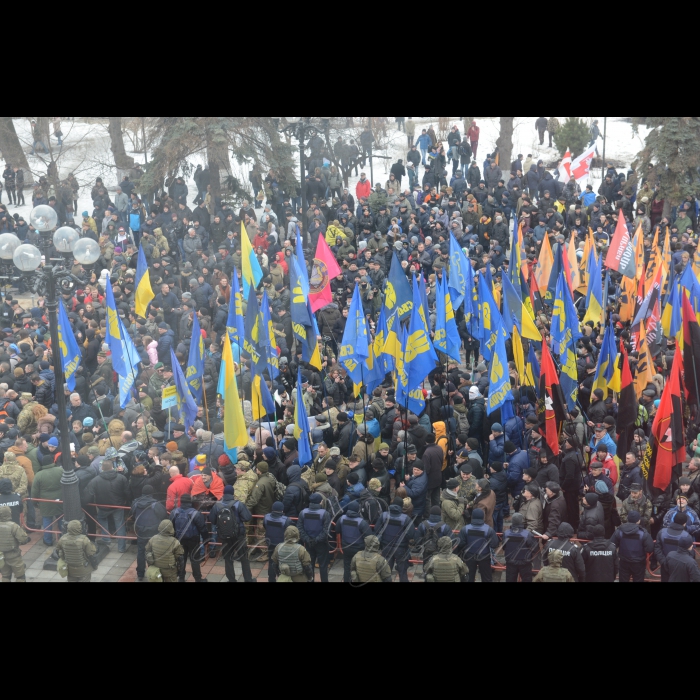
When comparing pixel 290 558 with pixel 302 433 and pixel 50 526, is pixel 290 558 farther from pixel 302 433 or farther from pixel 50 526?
pixel 50 526

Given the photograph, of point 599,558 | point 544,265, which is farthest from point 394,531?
point 544,265

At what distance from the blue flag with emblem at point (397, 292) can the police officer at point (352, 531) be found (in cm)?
451

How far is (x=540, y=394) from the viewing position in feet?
49.9

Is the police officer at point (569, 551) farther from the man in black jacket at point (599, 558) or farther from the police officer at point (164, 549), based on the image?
the police officer at point (164, 549)

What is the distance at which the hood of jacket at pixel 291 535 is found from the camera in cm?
1269

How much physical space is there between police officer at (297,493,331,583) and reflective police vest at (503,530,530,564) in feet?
7.61

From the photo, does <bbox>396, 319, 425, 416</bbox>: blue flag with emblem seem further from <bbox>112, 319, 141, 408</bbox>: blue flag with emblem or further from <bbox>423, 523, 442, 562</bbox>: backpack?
<bbox>112, 319, 141, 408</bbox>: blue flag with emblem

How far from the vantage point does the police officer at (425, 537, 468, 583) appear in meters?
12.5

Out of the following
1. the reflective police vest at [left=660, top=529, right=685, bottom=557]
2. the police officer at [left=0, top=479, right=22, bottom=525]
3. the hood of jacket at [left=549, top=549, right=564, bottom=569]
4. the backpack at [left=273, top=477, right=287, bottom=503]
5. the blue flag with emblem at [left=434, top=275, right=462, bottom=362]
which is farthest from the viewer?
the blue flag with emblem at [left=434, top=275, right=462, bottom=362]

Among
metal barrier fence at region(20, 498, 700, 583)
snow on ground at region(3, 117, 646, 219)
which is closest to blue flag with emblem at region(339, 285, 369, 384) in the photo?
metal barrier fence at region(20, 498, 700, 583)

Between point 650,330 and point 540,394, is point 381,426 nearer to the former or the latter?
point 540,394

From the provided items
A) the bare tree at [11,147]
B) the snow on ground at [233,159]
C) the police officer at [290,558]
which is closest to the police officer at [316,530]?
the police officer at [290,558]

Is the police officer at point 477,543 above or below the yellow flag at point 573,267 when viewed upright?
below

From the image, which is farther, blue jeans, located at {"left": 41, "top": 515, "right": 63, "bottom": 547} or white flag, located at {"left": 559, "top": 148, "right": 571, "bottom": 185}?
white flag, located at {"left": 559, "top": 148, "right": 571, "bottom": 185}
